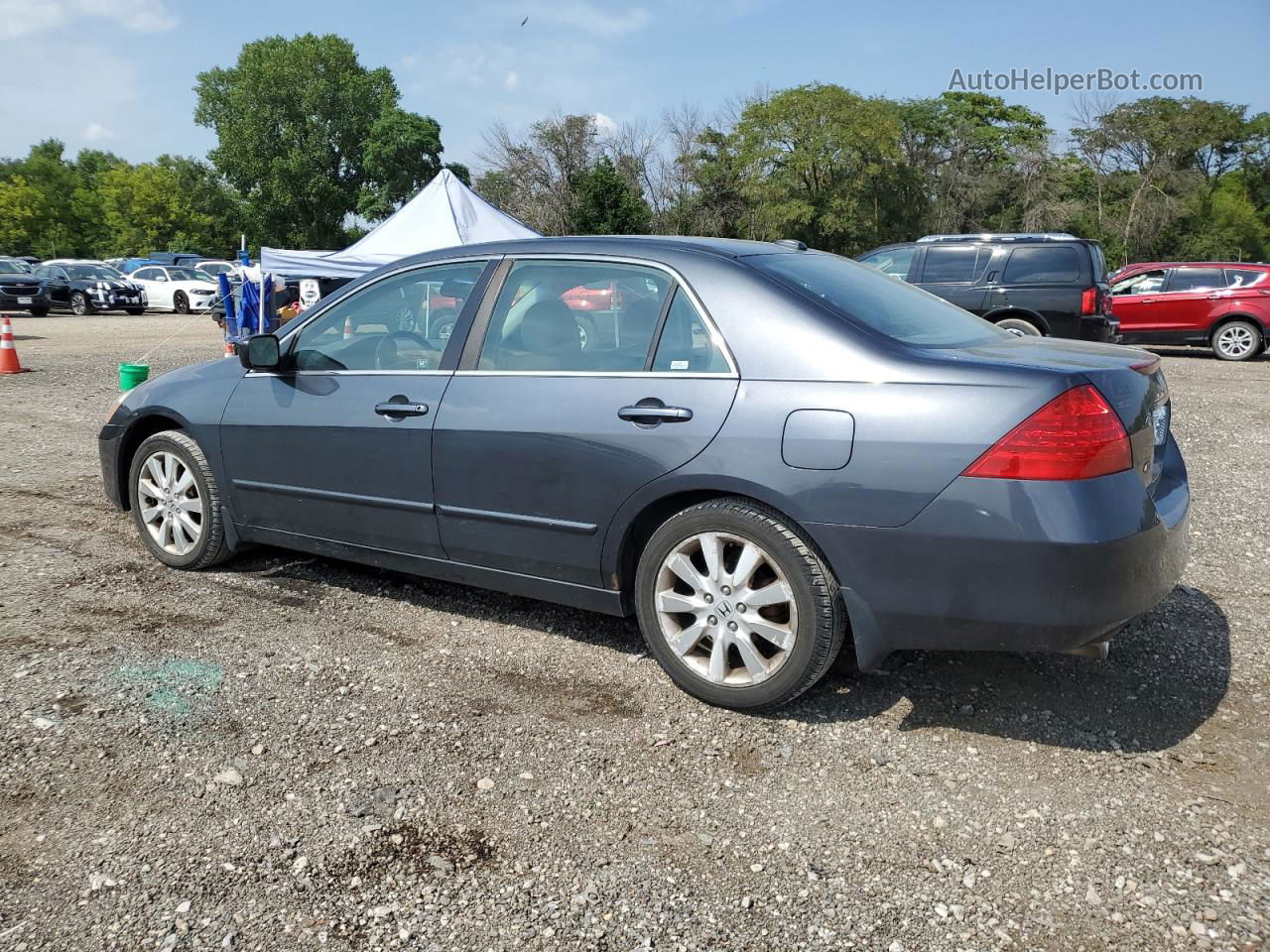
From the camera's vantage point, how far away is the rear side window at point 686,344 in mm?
3357

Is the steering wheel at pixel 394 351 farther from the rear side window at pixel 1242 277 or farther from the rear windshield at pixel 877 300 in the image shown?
the rear side window at pixel 1242 277

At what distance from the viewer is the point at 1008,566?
113 inches

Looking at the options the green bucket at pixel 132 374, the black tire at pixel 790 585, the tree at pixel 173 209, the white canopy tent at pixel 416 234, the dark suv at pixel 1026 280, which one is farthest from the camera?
the tree at pixel 173 209

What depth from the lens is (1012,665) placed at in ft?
12.6

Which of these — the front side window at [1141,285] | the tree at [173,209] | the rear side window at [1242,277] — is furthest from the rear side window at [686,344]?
the tree at [173,209]

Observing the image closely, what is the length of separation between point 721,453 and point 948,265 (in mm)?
11146

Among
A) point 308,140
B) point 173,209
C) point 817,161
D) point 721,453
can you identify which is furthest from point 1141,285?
point 173,209

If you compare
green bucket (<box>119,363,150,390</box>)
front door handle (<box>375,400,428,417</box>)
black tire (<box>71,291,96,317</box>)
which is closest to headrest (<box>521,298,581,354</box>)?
front door handle (<box>375,400,428,417</box>)

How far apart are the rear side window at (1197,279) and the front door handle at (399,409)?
1724cm

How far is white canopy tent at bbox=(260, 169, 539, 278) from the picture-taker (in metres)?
15.2

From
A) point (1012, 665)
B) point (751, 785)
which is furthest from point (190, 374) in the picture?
point (1012, 665)

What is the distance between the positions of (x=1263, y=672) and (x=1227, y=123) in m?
63.8

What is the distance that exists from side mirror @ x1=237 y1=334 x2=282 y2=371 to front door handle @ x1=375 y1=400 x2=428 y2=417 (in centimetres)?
66

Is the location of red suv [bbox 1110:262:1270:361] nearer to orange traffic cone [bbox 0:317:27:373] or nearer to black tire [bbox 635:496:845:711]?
black tire [bbox 635:496:845:711]
